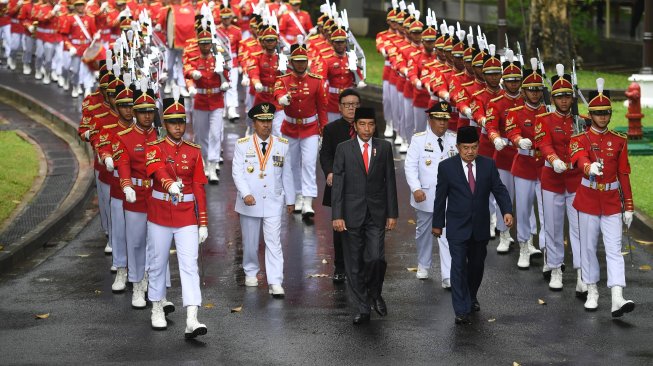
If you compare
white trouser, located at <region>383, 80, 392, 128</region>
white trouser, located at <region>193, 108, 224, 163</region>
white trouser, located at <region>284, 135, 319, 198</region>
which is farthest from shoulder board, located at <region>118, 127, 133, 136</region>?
white trouser, located at <region>383, 80, 392, 128</region>

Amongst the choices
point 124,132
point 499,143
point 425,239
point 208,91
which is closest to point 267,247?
point 425,239

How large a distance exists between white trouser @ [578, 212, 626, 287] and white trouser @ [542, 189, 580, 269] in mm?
575

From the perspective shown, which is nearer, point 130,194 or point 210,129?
point 130,194

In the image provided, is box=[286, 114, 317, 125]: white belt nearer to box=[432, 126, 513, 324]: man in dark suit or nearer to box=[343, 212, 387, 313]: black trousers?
box=[343, 212, 387, 313]: black trousers

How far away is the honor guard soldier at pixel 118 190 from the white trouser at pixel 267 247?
1.18 metres

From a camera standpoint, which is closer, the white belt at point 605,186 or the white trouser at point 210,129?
the white belt at point 605,186

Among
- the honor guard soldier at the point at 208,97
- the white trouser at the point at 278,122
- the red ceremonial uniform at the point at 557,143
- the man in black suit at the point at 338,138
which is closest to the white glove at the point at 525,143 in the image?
the red ceremonial uniform at the point at 557,143

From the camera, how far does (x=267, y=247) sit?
14.9 m

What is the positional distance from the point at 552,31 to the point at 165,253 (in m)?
20.9

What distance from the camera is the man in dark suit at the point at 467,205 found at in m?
13.7

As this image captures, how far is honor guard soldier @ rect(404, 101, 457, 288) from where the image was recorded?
15.1 metres

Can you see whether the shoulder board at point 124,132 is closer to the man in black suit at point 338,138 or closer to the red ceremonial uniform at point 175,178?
the red ceremonial uniform at point 175,178

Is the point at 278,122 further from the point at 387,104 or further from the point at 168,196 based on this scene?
the point at 168,196

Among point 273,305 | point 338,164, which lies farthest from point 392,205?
point 273,305
